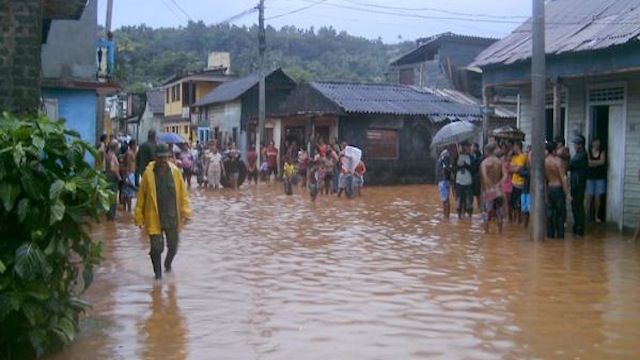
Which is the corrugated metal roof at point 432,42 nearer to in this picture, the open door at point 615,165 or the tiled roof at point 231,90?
the tiled roof at point 231,90

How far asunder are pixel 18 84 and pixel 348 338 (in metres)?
5.04

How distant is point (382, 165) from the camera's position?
29281 millimetres

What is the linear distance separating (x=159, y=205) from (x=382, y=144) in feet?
67.6

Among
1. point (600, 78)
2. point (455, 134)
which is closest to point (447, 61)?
point (455, 134)

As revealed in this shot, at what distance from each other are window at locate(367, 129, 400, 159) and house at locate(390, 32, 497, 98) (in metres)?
7.09

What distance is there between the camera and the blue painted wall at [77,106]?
20494 millimetres

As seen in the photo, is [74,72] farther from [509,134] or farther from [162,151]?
[162,151]

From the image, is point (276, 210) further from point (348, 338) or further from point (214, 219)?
point (348, 338)

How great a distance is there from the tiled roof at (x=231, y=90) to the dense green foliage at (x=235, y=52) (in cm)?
1584

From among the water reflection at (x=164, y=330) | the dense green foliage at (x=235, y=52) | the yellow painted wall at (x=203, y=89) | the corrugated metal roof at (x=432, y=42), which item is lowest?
the water reflection at (x=164, y=330)

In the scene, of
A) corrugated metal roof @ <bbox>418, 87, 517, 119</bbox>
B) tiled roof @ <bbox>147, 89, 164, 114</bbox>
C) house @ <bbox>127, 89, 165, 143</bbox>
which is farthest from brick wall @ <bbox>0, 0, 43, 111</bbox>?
tiled roof @ <bbox>147, 89, 164, 114</bbox>

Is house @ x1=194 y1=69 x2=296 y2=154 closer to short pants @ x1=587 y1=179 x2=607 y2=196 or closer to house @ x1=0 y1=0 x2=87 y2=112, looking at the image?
short pants @ x1=587 y1=179 x2=607 y2=196

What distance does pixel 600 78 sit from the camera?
1534cm

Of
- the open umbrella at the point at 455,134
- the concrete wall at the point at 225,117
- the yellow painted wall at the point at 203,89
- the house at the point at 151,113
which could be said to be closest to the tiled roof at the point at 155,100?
the house at the point at 151,113
